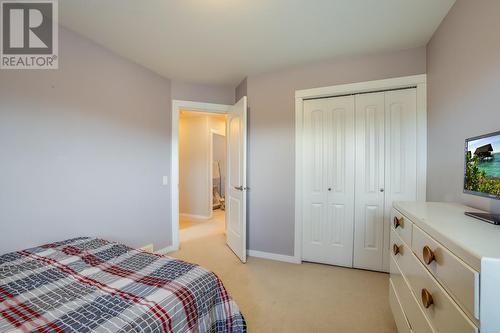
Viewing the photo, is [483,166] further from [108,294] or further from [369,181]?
[108,294]

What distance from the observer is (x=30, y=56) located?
Answer: 1.73m

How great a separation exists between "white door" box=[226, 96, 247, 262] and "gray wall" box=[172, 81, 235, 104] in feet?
1.09

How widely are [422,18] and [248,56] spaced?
5.13ft

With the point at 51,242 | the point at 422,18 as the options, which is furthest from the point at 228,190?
the point at 422,18

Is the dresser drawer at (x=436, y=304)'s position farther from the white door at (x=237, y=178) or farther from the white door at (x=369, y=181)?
the white door at (x=237, y=178)

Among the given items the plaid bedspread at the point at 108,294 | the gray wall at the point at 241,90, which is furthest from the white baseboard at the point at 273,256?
the gray wall at the point at 241,90

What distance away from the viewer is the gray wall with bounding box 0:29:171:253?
1.63 m

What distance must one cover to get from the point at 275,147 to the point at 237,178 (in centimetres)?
65

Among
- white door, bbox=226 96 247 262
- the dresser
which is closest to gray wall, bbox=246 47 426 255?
white door, bbox=226 96 247 262

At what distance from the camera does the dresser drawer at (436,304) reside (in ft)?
2.27

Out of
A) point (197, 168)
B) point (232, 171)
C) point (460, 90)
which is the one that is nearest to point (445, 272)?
point (460, 90)

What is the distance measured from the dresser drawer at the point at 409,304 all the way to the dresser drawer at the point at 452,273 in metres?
0.24

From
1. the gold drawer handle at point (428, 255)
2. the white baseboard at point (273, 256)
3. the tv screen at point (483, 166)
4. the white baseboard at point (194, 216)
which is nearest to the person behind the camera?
the gold drawer handle at point (428, 255)

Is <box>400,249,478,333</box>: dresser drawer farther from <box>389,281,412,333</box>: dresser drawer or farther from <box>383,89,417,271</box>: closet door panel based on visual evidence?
<box>383,89,417,271</box>: closet door panel
